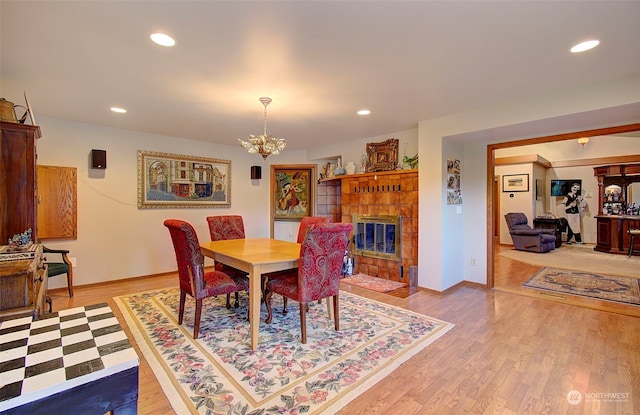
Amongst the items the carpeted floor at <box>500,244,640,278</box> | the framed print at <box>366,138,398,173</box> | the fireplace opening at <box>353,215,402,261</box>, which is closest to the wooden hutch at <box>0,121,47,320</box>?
the fireplace opening at <box>353,215,402,261</box>

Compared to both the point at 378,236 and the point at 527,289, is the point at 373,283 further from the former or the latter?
the point at 527,289

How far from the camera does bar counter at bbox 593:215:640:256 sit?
6633 mm

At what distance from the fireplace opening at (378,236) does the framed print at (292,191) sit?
1.42 metres

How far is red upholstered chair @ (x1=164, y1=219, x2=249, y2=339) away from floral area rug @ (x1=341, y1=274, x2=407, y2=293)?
6.53 ft

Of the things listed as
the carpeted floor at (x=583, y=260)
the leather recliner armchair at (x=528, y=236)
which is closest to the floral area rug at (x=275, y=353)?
the carpeted floor at (x=583, y=260)

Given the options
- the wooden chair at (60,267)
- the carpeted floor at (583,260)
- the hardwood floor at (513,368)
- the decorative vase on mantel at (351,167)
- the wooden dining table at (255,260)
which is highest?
the decorative vase on mantel at (351,167)

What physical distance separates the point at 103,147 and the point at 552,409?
18.1 ft

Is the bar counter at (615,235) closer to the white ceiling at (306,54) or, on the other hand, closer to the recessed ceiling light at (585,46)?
the white ceiling at (306,54)

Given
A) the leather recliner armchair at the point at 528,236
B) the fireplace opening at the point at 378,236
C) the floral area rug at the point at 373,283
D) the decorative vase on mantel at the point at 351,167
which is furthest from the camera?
the leather recliner armchair at the point at 528,236

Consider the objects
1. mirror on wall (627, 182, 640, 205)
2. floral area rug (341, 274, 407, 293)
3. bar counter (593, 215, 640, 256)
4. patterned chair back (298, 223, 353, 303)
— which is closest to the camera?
patterned chair back (298, 223, 353, 303)

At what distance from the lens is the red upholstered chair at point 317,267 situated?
241cm

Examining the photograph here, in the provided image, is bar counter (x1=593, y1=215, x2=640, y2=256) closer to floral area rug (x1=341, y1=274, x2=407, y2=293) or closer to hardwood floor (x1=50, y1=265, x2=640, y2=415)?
hardwood floor (x1=50, y1=265, x2=640, y2=415)

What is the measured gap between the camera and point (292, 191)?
239 inches

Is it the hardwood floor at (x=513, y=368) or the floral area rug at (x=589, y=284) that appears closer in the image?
the hardwood floor at (x=513, y=368)
